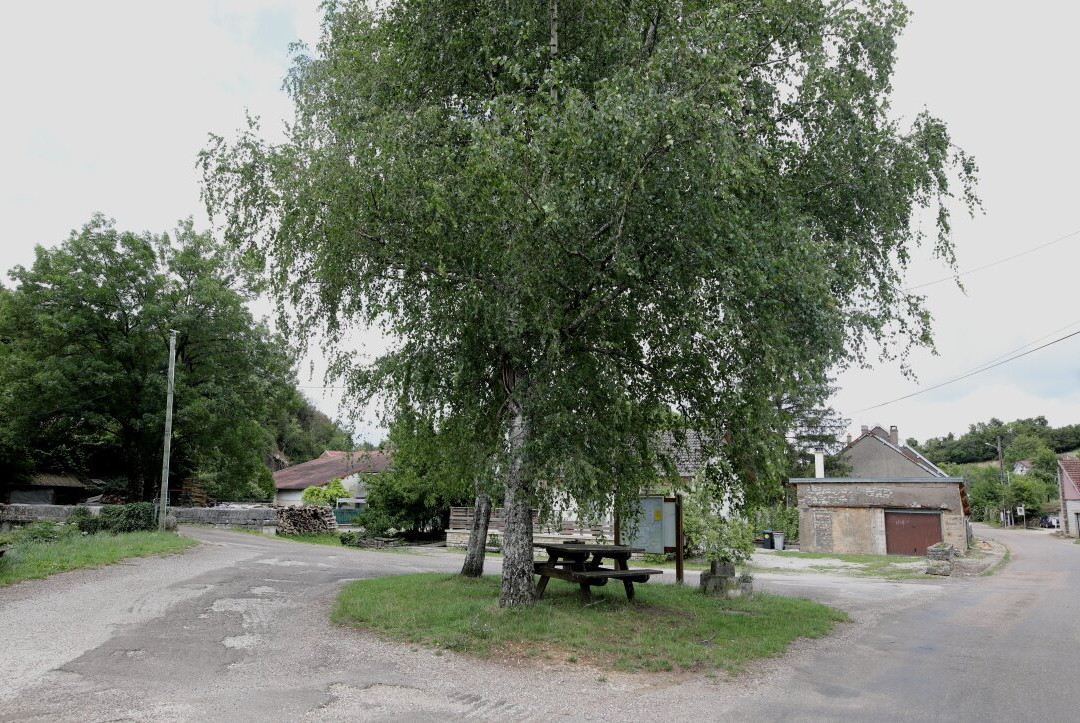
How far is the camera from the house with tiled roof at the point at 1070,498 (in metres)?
50.8

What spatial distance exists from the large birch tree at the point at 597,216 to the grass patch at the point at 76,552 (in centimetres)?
666

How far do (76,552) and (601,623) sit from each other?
12295 millimetres

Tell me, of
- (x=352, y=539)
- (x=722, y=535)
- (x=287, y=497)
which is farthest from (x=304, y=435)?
(x=722, y=535)

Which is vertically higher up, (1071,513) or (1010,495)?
(1010,495)

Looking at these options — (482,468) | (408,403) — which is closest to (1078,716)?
(482,468)

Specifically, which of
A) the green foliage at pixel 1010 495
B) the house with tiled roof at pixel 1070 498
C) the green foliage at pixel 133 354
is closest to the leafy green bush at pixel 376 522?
the green foliage at pixel 133 354

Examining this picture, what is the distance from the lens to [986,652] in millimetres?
8328

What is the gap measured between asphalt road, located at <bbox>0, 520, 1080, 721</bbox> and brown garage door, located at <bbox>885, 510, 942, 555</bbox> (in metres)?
18.3

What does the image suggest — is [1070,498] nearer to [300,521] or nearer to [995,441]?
[300,521]

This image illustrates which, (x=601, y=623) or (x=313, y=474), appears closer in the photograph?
(x=601, y=623)

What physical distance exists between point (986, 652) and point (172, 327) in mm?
28643

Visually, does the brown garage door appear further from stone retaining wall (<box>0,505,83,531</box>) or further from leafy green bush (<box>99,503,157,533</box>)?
stone retaining wall (<box>0,505,83,531</box>)

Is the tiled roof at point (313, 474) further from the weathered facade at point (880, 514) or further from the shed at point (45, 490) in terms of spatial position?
the weathered facade at point (880, 514)

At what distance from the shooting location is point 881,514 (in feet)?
95.4
